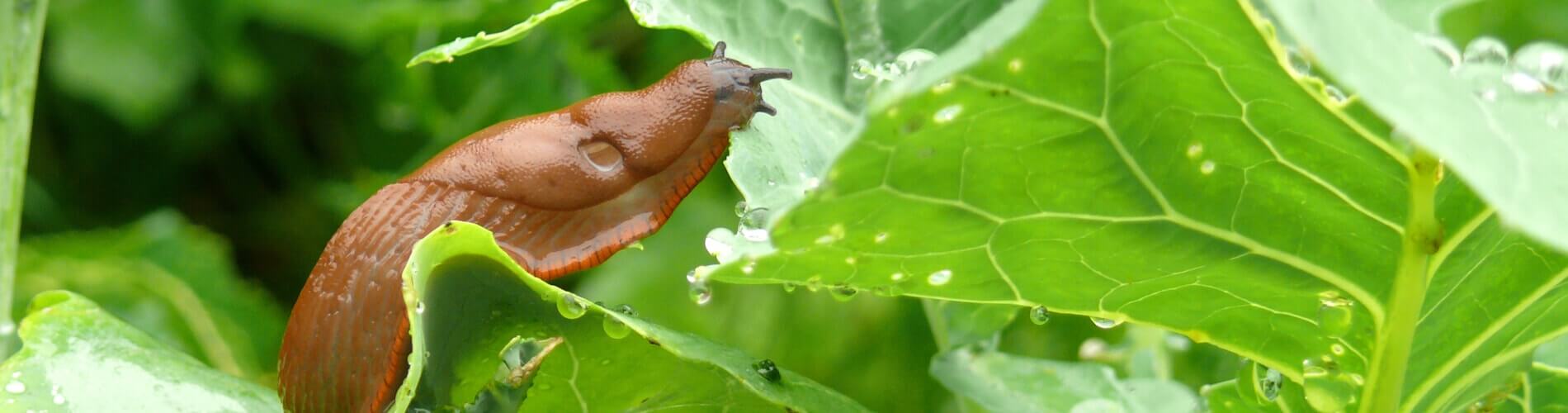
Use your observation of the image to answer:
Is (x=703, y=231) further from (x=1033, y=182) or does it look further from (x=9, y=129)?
(x=1033, y=182)

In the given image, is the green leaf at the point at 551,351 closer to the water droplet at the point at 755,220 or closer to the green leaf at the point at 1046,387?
the water droplet at the point at 755,220

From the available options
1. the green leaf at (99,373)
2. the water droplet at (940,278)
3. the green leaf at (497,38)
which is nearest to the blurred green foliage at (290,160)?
the green leaf at (99,373)

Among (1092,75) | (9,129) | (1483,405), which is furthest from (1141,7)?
(9,129)

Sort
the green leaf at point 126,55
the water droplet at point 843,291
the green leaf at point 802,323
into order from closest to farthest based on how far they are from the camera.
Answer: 1. the water droplet at point 843,291
2. the green leaf at point 802,323
3. the green leaf at point 126,55

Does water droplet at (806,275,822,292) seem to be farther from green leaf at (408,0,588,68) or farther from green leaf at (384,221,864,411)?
green leaf at (408,0,588,68)

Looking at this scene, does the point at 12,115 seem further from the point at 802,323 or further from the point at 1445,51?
the point at 802,323

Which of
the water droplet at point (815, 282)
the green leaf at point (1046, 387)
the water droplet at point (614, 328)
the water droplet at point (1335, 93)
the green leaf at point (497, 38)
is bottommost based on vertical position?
the green leaf at point (1046, 387)
